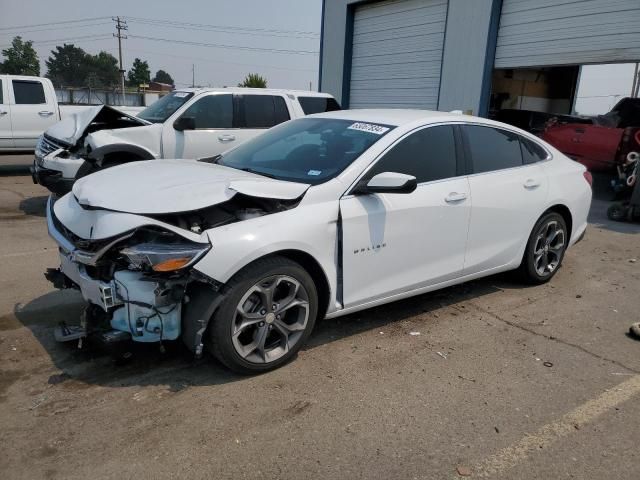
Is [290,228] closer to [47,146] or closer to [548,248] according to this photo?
[548,248]

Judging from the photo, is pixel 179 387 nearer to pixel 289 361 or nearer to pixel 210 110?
pixel 289 361

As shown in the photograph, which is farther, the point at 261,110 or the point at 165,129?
the point at 261,110

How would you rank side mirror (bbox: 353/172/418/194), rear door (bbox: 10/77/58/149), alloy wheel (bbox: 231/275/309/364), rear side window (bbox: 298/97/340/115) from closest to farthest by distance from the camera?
alloy wheel (bbox: 231/275/309/364) → side mirror (bbox: 353/172/418/194) → rear side window (bbox: 298/97/340/115) → rear door (bbox: 10/77/58/149)

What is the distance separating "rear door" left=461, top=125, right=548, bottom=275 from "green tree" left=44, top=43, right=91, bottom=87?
12454 cm

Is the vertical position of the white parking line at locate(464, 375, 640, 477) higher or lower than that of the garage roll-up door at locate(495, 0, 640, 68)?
lower

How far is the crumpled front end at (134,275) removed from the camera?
9.71 feet

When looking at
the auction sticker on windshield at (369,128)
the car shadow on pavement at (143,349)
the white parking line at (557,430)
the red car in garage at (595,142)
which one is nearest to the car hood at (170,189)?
the auction sticker on windshield at (369,128)

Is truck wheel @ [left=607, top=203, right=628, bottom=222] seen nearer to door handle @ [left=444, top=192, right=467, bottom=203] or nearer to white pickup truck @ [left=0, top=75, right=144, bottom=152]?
door handle @ [left=444, top=192, right=467, bottom=203]

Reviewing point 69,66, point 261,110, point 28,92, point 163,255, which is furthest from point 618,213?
point 69,66

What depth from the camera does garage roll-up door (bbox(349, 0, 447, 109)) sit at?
14.6 meters

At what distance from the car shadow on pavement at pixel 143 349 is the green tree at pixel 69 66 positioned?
407ft

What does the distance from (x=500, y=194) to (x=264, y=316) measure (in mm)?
2431

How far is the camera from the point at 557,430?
294cm

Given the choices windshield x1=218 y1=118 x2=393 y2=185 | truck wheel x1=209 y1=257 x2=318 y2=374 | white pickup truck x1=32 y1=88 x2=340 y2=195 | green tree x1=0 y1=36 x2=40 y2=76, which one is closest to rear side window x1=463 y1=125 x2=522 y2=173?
windshield x1=218 y1=118 x2=393 y2=185
